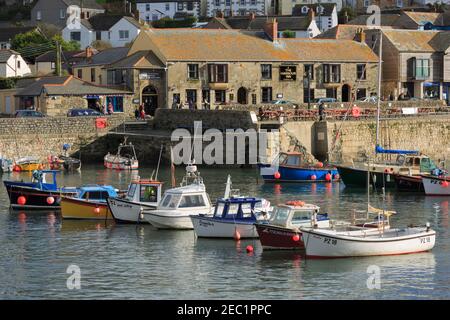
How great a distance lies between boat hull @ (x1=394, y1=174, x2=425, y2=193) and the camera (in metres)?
58.9

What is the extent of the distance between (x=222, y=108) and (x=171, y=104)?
19.4 ft

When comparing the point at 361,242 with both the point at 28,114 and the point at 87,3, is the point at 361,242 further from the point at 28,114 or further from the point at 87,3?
the point at 87,3

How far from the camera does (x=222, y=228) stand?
44844 mm

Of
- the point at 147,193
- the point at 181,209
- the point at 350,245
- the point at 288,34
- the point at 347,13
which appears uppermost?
the point at 347,13

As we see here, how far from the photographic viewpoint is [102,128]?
76.6 m

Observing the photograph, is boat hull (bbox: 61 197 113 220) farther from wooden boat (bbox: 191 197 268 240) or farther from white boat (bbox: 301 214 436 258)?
white boat (bbox: 301 214 436 258)

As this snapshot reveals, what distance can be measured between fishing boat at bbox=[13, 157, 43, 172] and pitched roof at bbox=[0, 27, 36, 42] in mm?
52825

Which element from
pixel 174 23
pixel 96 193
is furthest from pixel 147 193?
pixel 174 23

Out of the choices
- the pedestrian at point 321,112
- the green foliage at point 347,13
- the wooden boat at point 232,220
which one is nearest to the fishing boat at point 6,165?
the pedestrian at point 321,112

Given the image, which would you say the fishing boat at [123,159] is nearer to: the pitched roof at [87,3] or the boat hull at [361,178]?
the boat hull at [361,178]

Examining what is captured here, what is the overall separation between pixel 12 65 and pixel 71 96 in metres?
24.5

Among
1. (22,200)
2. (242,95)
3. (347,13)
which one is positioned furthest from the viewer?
(347,13)
